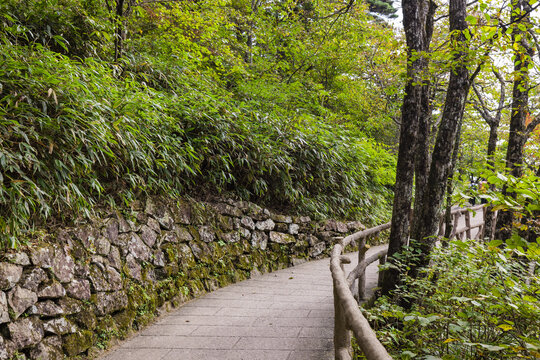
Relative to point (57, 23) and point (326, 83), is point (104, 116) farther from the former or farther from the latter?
point (326, 83)

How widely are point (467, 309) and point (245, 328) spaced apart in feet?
8.30

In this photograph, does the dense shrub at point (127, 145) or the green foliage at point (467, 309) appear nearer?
the green foliage at point (467, 309)

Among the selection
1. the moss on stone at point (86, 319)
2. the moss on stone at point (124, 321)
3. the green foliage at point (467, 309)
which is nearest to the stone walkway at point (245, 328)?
the moss on stone at point (124, 321)

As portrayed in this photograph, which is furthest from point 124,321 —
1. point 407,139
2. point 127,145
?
point 407,139

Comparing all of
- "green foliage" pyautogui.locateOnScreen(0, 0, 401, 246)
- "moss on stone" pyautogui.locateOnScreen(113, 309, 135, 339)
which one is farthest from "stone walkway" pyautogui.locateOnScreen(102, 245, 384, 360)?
"green foliage" pyautogui.locateOnScreen(0, 0, 401, 246)

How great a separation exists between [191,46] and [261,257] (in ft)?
18.4

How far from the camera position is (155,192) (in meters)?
5.04

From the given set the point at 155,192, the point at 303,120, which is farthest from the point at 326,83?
the point at 155,192

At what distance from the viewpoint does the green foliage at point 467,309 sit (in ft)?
9.40

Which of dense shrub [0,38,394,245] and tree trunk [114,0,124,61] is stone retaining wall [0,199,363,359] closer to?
dense shrub [0,38,394,245]

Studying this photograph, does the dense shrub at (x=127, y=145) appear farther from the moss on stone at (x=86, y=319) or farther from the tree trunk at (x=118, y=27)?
the moss on stone at (x=86, y=319)

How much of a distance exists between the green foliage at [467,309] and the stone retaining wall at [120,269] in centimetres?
269

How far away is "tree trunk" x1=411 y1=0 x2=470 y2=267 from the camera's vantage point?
190 inches

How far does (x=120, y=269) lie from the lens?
13.3 ft
